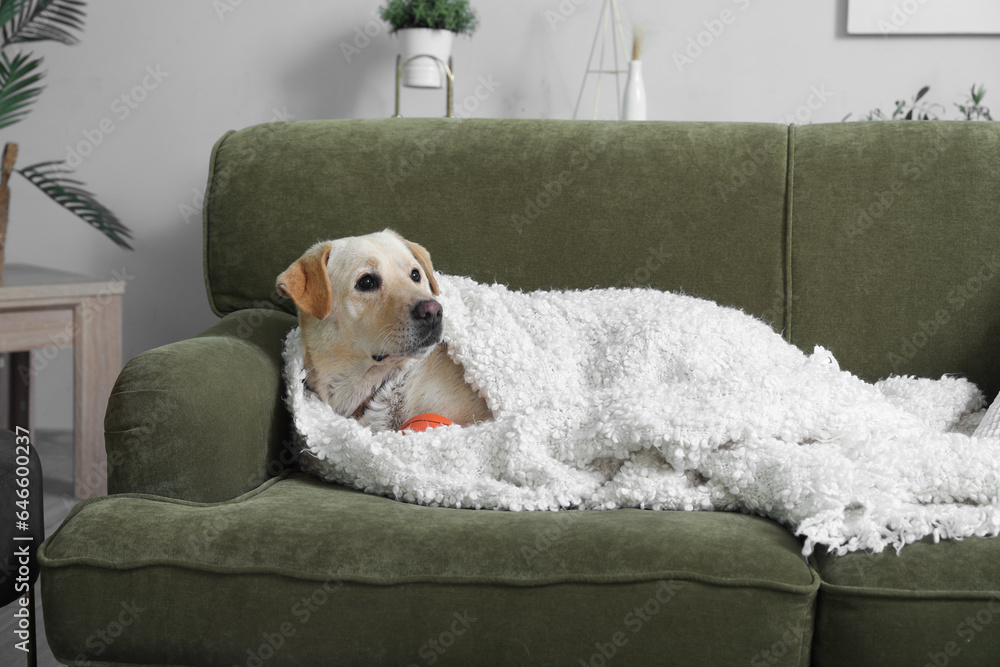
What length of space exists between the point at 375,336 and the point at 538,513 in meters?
0.40

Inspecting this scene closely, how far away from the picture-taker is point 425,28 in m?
2.21

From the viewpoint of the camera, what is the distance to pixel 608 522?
1027 millimetres

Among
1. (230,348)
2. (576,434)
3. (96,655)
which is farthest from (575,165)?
(96,655)

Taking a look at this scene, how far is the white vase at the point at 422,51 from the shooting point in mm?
2211

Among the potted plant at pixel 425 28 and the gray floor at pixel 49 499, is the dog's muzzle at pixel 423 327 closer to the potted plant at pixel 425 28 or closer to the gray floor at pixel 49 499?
the gray floor at pixel 49 499

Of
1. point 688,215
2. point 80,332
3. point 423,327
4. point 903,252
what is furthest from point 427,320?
point 80,332

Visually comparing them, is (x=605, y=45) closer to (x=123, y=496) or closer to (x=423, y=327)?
(x=423, y=327)

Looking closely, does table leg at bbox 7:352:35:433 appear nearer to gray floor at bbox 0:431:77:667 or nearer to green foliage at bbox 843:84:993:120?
gray floor at bbox 0:431:77:667

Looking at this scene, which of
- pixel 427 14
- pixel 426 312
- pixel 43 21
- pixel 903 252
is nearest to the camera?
pixel 426 312

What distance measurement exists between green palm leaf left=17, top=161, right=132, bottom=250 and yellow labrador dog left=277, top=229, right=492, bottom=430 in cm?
125

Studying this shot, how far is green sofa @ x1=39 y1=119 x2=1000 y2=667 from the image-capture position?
940 mm

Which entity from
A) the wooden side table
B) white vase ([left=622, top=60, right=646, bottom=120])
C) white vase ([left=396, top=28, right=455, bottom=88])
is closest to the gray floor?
the wooden side table

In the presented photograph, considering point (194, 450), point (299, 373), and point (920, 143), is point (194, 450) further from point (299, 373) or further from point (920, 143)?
→ point (920, 143)

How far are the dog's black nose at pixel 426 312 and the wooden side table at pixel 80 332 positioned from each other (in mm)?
1338
